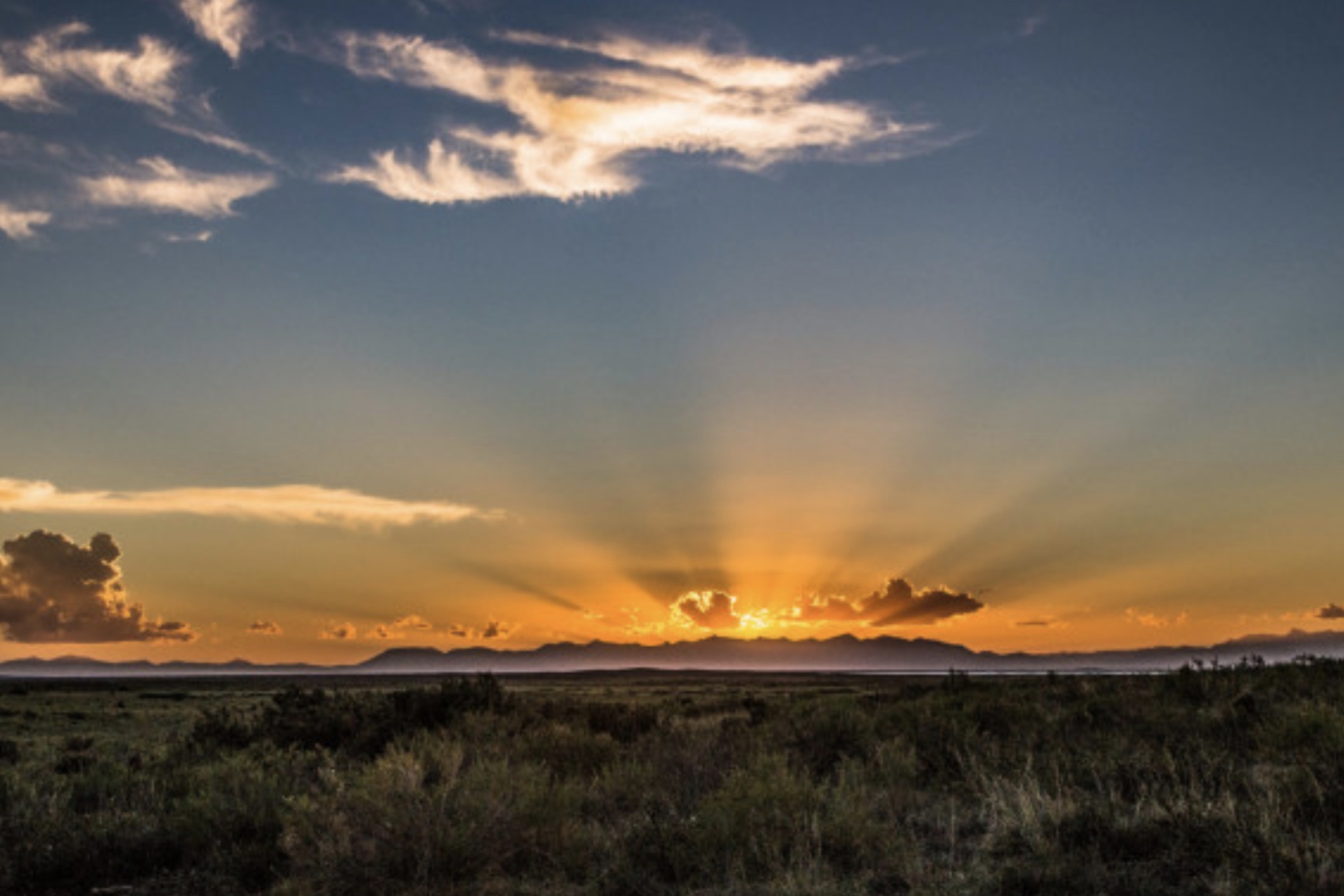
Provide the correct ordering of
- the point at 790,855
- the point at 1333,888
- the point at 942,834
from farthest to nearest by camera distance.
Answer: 1. the point at 942,834
2. the point at 790,855
3. the point at 1333,888

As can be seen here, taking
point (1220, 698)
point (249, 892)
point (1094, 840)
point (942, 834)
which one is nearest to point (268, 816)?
point (249, 892)

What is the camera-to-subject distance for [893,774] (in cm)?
1350

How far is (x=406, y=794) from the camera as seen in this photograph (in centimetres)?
905

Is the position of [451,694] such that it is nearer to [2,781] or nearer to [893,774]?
[2,781]

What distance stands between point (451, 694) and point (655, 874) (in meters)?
12.8

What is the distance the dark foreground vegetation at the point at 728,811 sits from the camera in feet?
27.0

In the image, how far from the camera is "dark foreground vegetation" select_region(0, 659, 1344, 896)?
8.23 m

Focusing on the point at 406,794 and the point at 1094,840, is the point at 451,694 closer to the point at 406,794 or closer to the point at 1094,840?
the point at 406,794

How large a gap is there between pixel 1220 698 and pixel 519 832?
16.8 meters

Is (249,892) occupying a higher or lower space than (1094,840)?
lower

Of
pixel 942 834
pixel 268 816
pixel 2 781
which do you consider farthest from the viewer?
pixel 2 781

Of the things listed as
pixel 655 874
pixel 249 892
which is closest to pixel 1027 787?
pixel 655 874

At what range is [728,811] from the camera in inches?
366

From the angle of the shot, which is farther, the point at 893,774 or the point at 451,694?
the point at 451,694
